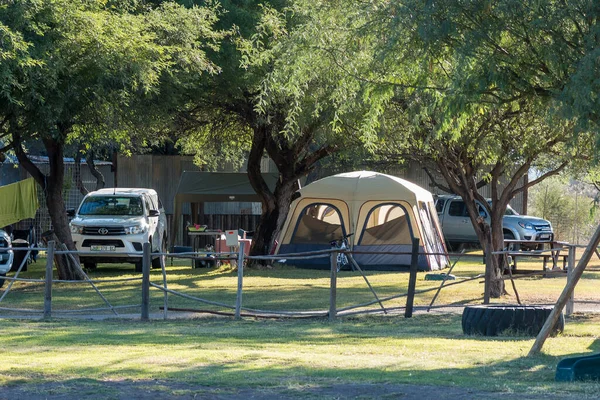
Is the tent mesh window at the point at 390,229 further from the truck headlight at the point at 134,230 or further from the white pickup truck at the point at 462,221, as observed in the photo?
the white pickup truck at the point at 462,221

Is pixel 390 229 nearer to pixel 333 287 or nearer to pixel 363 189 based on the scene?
pixel 363 189

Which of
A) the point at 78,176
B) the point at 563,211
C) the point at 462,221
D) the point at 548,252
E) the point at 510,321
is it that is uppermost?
the point at 78,176

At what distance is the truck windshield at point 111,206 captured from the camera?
23984 millimetres

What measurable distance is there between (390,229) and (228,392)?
58.9 ft

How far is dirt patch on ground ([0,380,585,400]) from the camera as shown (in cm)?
733

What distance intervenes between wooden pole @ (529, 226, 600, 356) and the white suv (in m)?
13.6

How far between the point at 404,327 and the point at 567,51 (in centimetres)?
502

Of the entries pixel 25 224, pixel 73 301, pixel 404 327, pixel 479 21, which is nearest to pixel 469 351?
pixel 404 327

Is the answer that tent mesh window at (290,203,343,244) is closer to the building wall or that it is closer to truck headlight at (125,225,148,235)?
truck headlight at (125,225,148,235)

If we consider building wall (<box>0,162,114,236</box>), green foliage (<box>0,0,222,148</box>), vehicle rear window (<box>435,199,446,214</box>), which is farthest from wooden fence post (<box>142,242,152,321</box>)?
vehicle rear window (<box>435,199,446,214</box>)

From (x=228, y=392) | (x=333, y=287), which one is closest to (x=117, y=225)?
(x=333, y=287)

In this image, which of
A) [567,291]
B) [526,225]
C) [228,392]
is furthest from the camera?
[526,225]

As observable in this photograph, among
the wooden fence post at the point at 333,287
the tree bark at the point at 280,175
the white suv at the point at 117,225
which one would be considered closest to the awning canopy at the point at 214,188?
the tree bark at the point at 280,175

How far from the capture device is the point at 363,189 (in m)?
25.4
